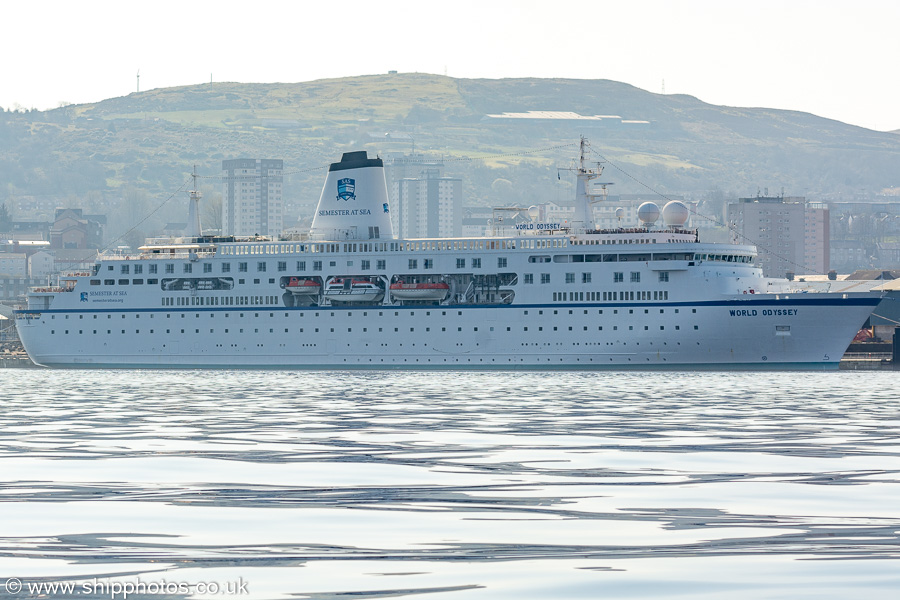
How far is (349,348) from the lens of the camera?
6925 centimetres

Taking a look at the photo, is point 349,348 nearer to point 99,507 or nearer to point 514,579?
point 99,507

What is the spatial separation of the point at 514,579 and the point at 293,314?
60471 millimetres

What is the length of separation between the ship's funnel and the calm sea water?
1638 inches

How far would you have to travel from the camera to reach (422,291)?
224 ft

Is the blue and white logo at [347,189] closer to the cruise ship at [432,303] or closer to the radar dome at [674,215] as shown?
the cruise ship at [432,303]

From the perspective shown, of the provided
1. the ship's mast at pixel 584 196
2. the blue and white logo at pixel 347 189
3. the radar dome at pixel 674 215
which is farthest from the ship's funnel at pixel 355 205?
the radar dome at pixel 674 215

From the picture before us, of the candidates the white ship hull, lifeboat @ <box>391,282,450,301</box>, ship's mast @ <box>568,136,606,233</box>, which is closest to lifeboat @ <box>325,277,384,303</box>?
the white ship hull

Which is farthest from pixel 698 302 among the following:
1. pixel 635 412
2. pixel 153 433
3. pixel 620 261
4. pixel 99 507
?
pixel 99 507

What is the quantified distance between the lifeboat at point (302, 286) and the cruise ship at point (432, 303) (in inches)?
3.7

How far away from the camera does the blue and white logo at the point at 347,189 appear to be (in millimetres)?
73812

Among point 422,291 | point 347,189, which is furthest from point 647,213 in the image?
point 347,189

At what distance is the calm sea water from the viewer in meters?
11.1

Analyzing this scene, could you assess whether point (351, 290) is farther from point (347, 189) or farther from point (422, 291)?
point (347, 189)

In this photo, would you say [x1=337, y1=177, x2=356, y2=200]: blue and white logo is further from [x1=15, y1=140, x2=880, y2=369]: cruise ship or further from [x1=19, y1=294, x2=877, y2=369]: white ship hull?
[x1=19, y1=294, x2=877, y2=369]: white ship hull
